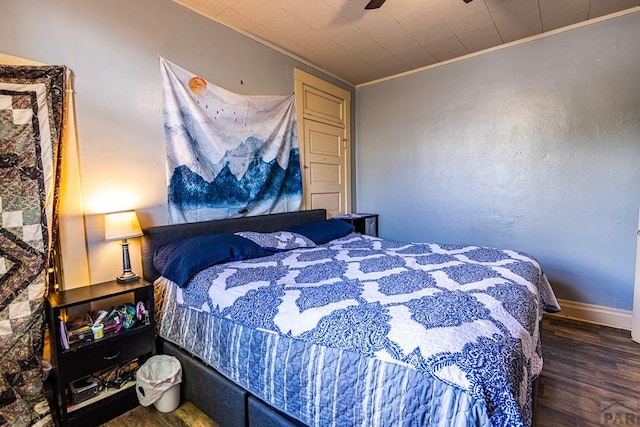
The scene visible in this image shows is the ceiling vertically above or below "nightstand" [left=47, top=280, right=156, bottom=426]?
above

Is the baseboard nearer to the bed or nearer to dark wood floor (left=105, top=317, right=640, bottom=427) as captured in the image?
dark wood floor (left=105, top=317, right=640, bottom=427)

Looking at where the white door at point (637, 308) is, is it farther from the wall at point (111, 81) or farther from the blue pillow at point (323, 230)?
the wall at point (111, 81)

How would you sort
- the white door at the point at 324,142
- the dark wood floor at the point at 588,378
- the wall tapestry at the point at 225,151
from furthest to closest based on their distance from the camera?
the white door at the point at 324,142 → the wall tapestry at the point at 225,151 → the dark wood floor at the point at 588,378

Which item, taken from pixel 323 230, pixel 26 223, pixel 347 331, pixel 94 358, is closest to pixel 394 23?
pixel 323 230

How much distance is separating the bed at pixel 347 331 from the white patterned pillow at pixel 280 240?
0.10 meters

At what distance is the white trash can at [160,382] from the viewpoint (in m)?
1.71

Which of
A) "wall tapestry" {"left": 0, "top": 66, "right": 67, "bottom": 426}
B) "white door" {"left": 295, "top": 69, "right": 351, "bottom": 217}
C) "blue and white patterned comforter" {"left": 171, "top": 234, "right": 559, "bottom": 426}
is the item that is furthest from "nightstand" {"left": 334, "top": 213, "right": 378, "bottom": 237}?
"wall tapestry" {"left": 0, "top": 66, "right": 67, "bottom": 426}

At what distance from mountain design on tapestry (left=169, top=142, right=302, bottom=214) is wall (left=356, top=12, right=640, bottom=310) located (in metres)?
1.47

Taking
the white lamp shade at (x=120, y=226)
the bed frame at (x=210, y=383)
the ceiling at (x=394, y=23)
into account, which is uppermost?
the ceiling at (x=394, y=23)

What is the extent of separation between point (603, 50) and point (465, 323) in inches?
121

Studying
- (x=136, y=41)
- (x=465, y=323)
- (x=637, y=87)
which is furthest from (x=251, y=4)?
(x=637, y=87)

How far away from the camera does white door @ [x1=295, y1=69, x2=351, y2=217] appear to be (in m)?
3.44

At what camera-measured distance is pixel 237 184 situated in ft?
8.98

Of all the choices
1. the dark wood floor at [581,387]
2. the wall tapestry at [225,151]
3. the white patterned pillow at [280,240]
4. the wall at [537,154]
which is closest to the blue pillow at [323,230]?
the white patterned pillow at [280,240]
